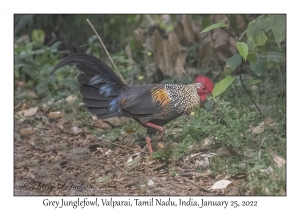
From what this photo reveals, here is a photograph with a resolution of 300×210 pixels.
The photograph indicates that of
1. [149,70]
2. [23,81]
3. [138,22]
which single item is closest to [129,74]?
[149,70]

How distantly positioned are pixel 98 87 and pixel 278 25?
2.03m

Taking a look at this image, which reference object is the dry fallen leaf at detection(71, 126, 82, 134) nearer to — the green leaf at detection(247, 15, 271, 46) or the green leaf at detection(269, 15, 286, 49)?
the green leaf at detection(247, 15, 271, 46)

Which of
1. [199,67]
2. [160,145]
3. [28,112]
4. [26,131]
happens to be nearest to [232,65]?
[160,145]

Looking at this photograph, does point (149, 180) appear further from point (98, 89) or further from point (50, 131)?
point (50, 131)

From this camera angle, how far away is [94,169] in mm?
5832

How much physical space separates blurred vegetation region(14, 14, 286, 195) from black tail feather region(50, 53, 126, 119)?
708 mm

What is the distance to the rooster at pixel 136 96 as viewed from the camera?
570 centimetres

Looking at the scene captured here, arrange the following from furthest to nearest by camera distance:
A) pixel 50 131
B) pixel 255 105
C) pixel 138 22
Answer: pixel 138 22 → pixel 50 131 → pixel 255 105

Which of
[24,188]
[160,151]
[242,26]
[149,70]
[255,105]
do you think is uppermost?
[242,26]

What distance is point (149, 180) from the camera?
5.38 meters

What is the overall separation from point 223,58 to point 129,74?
151 cm

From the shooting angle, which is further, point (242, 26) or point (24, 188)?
point (242, 26)

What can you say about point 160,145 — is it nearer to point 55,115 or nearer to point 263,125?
point 263,125

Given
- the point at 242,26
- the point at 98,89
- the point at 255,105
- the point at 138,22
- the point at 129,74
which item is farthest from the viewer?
the point at 138,22
